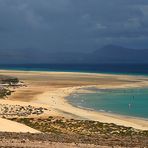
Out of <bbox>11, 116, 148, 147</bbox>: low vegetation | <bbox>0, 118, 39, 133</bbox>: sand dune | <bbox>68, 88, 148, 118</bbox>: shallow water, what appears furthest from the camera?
<bbox>68, 88, 148, 118</bbox>: shallow water

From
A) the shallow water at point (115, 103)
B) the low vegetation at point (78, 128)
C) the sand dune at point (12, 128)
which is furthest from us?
the shallow water at point (115, 103)

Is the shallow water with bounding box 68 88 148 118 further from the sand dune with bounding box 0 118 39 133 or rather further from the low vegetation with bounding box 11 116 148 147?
the sand dune with bounding box 0 118 39 133

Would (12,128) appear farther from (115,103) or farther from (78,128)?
(115,103)

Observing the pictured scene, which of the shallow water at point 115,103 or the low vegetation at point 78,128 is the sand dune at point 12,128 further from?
the shallow water at point 115,103

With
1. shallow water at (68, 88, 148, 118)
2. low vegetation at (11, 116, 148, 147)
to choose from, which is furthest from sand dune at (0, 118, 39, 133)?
shallow water at (68, 88, 148, 118)

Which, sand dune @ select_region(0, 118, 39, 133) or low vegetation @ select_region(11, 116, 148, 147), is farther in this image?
low vegetation @ select_region(11, 116, 148, 147)

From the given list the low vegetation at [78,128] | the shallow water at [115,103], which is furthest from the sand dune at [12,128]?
the shallow water at [115,103]

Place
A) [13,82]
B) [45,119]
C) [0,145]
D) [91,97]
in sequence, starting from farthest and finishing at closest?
[13,82]
[91,97]
[45,119]
[0,145]

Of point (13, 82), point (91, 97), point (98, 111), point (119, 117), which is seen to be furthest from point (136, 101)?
point (13, 82)

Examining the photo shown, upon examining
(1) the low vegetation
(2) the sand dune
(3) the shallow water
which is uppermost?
(2) the sand dune

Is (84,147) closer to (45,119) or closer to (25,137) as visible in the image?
(25,137)

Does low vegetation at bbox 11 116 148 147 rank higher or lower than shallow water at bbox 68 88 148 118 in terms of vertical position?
higher
